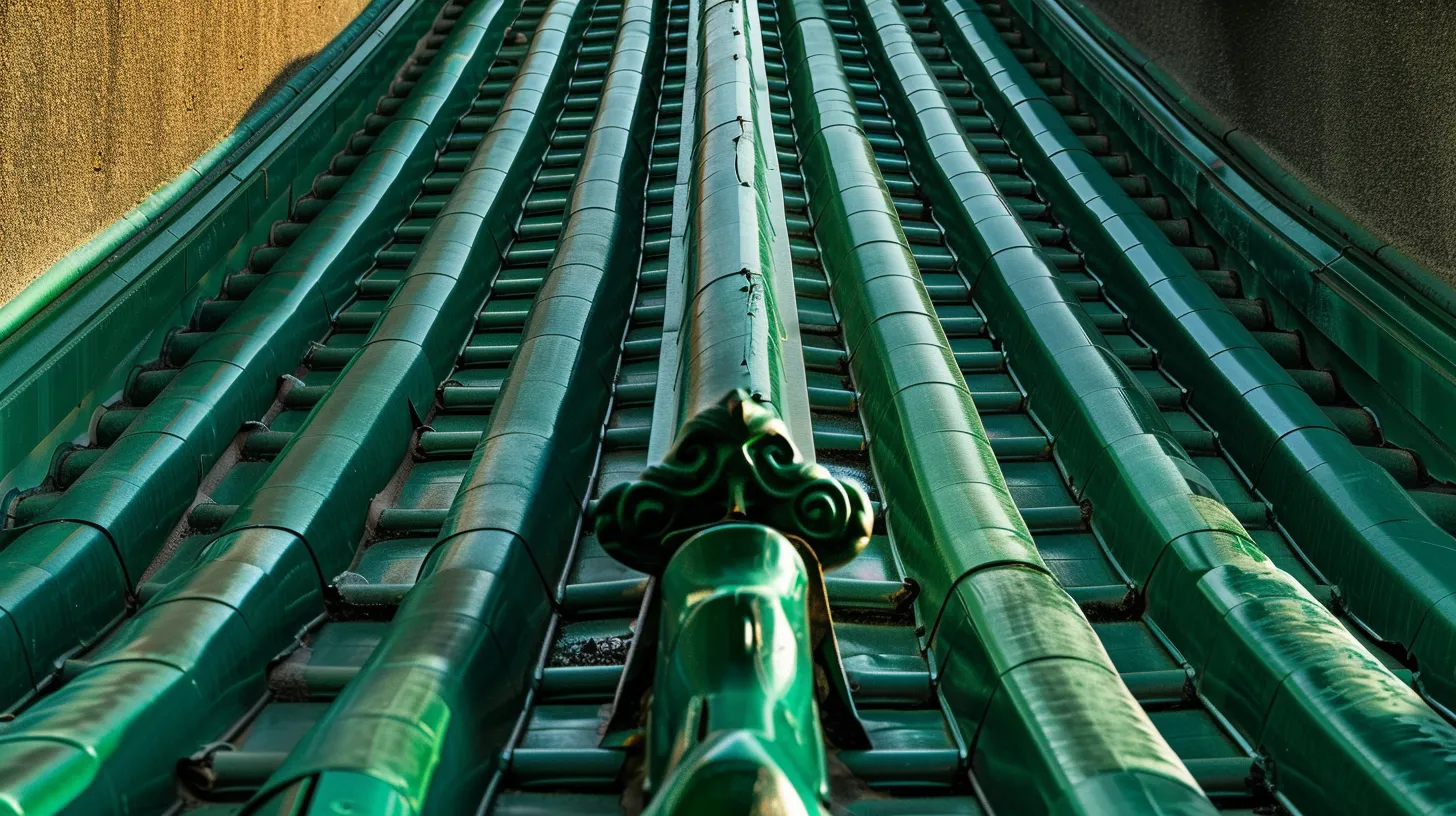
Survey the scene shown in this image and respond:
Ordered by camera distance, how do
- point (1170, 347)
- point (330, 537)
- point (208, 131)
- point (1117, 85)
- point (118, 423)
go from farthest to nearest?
point (1117, 85) < point (208, 131) < point (1170, 347) < point (118, 423) < point (330, 537)

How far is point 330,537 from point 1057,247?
11.8ft

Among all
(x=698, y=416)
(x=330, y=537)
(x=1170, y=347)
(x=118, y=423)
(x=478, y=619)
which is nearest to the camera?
(x=698, y=416)

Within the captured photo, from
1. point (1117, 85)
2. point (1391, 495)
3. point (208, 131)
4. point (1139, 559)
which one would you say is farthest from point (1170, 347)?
point (208, 131)

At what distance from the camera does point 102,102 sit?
4.77 metres

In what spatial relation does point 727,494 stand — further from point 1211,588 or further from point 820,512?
point 1211,588

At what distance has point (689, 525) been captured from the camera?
2.27m

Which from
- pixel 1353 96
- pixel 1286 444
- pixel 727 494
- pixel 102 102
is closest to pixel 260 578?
pixel 727 494

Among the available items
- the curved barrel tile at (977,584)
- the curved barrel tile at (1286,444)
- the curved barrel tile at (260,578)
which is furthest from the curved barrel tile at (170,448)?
the curved barrel tile at (1286,444)

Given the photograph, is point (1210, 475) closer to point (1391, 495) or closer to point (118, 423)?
point (1391, 495)

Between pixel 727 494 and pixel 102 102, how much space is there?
142 inches

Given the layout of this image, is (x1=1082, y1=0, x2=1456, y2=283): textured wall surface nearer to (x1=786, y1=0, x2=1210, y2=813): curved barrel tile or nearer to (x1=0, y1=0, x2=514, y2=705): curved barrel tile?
(x1=786, y1=0, x2=1210, y2=813): curved barrel tile

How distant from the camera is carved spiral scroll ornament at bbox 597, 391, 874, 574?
2244 millimetres

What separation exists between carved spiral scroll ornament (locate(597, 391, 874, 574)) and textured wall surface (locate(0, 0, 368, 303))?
2875 millimetres

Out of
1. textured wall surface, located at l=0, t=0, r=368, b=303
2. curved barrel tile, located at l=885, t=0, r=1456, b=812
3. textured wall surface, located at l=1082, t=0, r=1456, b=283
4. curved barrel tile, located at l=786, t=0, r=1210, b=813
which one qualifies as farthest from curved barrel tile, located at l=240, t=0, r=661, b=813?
textured wall surface, located at l=1082, t=0, r=1456, b=283
